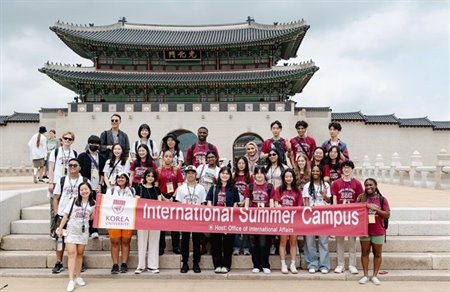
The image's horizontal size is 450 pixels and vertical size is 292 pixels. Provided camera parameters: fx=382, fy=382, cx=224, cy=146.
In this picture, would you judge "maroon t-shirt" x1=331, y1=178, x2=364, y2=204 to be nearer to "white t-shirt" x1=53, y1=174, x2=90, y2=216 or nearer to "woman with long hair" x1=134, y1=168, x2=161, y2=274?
"woman with long hair" x1=134, y1=168, x2=161, y2=274

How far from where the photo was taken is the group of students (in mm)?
5934

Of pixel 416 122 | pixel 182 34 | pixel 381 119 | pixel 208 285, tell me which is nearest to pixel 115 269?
pixel 208 285

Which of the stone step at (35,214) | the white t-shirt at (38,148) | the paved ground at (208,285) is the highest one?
the white t-shirt at (38,148)

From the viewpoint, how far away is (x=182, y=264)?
6.39m

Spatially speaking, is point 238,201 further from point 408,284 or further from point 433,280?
point 433,280

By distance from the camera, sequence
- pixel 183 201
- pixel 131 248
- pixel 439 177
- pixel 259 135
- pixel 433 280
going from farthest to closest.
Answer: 1. pixel 259 135
2. pixel 439 177
3. pixel 131 248
4. pixel 183 201
5. pixel 433 280

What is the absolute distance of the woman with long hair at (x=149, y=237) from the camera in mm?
6277

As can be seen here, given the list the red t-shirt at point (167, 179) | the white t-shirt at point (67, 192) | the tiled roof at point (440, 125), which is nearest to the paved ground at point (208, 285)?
the white t-shirt at point (67, 192)

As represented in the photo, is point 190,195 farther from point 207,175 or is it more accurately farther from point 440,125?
point 440,125

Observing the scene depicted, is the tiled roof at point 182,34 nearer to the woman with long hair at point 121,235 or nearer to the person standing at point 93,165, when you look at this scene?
the person standing at point 93,165

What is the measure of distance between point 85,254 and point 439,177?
1279cm

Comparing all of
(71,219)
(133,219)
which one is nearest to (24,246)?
(71,219)

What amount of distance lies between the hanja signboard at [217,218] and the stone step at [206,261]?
0.67 meters

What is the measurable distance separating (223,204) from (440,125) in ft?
91.3
